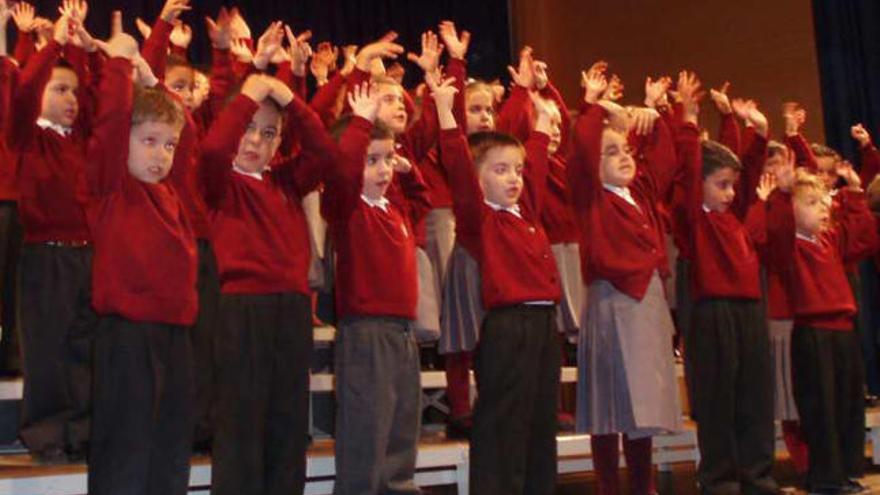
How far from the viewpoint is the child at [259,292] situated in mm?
3262

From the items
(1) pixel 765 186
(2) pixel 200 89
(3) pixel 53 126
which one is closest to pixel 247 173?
(3) pixel 53 126

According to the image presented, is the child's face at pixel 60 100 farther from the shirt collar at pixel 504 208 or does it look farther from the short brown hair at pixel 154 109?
the shirt collar at pixel 504 208

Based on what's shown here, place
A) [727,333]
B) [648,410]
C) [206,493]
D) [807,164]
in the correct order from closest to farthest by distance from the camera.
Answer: [206,493], [648,410], [727,333], [807,164]

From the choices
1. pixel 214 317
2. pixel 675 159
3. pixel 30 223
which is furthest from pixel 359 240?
pixel 675 159

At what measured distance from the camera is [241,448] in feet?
10.6

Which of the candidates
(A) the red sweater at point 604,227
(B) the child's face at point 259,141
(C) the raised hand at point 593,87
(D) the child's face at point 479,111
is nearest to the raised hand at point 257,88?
(B) the child's face at point 259,141

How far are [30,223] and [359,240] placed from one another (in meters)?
1.13

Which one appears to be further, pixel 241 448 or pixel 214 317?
pixel 214 317

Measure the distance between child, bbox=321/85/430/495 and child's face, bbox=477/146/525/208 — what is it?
1.13 ft

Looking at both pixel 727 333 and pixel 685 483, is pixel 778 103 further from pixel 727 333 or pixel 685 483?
pixel 727 333

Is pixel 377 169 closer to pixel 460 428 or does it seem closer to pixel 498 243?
pixel 498 243

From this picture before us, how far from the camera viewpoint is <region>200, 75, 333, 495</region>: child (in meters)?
3.26

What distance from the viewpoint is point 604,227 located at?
4023mm

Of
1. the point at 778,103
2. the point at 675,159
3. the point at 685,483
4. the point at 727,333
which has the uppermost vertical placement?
the point at 778,103
